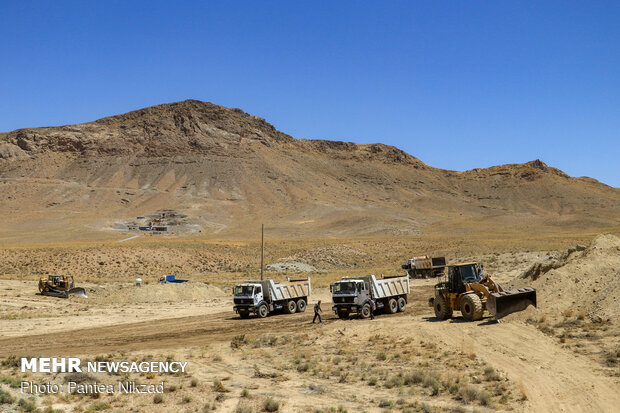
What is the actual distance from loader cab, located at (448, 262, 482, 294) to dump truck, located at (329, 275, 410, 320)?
477 cm

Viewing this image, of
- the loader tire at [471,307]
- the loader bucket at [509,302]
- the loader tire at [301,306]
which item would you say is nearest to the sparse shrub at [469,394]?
the loader bucket at [509,302]

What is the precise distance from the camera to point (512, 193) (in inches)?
7003

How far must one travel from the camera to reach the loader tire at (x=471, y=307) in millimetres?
21125

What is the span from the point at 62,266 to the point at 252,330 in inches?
1691

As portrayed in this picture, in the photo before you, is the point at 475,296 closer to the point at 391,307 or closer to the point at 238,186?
the point at 391,307

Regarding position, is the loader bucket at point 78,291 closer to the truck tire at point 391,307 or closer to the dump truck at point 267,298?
the dump truck at point 267,298

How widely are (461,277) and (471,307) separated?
5.71 ft

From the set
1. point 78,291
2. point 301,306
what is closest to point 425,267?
point 301,306

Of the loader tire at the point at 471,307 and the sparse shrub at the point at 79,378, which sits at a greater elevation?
the loader tire at the point at 471,307

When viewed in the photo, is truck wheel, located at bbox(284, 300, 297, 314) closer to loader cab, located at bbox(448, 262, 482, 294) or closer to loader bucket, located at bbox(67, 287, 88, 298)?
loader cab, located at bbox(448, 262, 482, 294)

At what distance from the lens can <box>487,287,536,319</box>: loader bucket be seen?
67.1 feet

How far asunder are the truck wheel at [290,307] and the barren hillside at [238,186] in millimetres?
77873

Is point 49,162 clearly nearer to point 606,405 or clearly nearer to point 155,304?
point 155,304

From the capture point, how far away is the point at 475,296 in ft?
70.3
